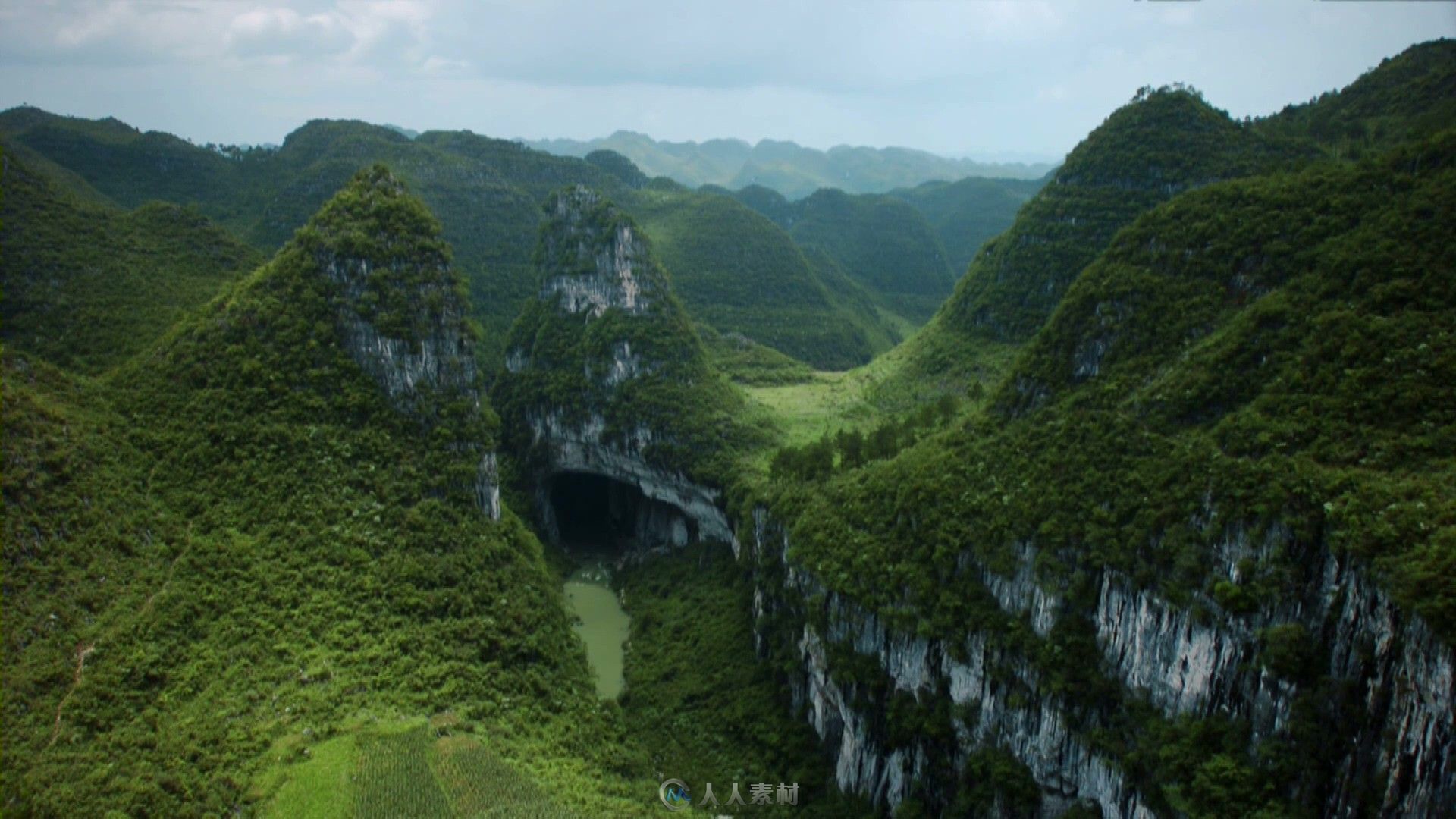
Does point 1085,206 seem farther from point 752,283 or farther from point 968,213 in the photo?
point 968,213

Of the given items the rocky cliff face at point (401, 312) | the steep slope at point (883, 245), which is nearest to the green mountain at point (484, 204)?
the steep slope at point (883, 245)

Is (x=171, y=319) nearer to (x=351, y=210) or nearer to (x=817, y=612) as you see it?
(x=351, y=210)

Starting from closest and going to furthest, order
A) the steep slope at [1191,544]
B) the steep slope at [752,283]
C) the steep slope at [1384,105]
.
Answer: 1. the steep slope at [1191,544]
2. the steep slope at [1384,105]
3. the steep slope at [752,283]

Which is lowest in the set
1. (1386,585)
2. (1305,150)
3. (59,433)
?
(59,433)

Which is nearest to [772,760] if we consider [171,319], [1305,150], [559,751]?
[559,751]

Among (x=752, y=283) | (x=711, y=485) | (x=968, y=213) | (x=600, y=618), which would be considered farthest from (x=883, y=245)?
(x=600, y=618)

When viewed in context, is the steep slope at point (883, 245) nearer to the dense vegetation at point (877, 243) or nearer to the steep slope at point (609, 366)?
the dense vegetation at point (877, 243)

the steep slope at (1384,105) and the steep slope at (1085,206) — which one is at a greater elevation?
the steep slope at (1384,105)
